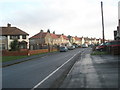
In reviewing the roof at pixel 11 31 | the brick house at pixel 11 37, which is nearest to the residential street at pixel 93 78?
the brick house at pixel 11 37

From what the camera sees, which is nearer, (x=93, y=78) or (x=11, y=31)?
(x=93, y=78)

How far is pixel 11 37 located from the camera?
71.4m

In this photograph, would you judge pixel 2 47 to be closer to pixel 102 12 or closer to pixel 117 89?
pixel 102 12

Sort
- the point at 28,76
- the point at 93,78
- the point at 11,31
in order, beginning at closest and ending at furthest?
1. the point at 93,78
2. the point at 28,76
3. the point at 11,31

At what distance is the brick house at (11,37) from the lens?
229 ft

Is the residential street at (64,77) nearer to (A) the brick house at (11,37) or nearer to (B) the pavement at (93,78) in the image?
(B) the pavement at (93,78)

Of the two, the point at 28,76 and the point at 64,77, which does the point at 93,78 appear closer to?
the point at 64,77

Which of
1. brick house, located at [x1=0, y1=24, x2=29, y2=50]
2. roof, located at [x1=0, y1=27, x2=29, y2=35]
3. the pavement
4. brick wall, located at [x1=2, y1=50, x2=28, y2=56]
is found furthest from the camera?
roof, located at [x1=0, y1=27, x2=29, y2=35]

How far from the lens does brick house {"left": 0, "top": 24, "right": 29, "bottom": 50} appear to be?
69.7 m

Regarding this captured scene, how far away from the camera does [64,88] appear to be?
870 centimetres

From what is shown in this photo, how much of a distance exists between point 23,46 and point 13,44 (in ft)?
48.1

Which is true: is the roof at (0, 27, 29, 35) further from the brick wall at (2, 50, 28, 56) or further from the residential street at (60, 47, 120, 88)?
the residential street at (60, 47, 120, 88)

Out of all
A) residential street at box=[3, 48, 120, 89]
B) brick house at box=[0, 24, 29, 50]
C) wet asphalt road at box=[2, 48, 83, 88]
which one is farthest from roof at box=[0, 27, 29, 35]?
residential street at box=[3, 48, 120, 89]

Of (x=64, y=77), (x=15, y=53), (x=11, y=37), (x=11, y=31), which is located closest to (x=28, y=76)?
(x=64, y=77)
